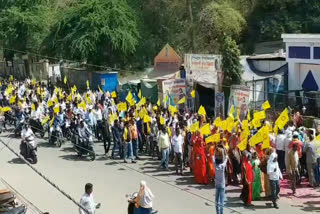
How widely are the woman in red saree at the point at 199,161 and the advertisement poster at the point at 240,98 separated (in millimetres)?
6050

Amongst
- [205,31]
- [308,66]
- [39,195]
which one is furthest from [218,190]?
[205,31]

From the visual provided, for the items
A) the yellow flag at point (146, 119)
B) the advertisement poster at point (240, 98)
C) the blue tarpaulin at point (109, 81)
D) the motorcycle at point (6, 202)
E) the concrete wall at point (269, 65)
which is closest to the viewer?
the motorcycle at point (6, 202)

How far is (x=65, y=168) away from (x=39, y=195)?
8.88ft

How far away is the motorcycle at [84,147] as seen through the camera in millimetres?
18016

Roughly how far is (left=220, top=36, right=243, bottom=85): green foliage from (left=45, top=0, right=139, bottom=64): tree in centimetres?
1287

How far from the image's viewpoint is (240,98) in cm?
2095

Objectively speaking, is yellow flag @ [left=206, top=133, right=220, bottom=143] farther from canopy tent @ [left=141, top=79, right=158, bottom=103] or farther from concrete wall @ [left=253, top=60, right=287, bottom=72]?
canopy tent @ [left=141, top=79, right=158, bottom=103]

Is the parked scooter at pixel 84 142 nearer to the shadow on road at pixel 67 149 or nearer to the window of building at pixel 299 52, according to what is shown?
the shadow on road at pixel 67 149

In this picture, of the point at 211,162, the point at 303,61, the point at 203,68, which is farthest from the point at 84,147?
the point at 303,61

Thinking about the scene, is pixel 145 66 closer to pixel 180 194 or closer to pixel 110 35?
pixel 110 35

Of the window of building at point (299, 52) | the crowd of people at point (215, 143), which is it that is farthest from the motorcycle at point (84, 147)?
the window of building at point (299, 52)

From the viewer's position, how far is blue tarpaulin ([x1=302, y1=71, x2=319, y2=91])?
23.3 metres

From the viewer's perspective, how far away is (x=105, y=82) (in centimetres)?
3297

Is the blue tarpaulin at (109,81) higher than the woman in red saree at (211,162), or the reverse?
the blue tarpaulin at (109,81)
